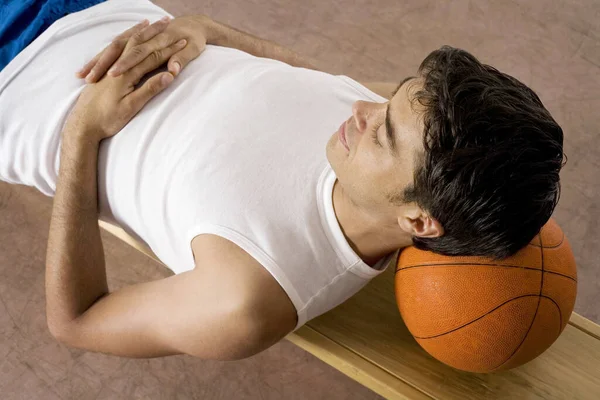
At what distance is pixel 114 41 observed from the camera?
158 centimetres

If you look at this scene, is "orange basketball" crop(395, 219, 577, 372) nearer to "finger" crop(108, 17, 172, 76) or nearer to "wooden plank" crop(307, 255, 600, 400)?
"wooden plank" crop(307, 255, 600, 400)

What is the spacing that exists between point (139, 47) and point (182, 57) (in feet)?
0.35

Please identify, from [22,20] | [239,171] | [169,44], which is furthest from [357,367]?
[22,20]

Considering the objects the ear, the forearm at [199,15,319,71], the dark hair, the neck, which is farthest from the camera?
the forearm at [199,15,319,71]

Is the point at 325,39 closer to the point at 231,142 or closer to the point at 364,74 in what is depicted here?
the point at 364,74

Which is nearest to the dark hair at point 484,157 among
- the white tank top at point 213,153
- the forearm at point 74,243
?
the white tank top at point 213,153

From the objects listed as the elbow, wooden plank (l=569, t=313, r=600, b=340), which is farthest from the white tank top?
wooden plank (l=569, t=313, r=600, b=340)

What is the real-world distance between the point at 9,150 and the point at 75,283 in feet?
1.36

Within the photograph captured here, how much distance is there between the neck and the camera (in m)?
1.32

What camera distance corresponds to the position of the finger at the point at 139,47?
1533 millimetres

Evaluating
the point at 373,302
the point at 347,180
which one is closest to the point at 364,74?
the point at 373,302

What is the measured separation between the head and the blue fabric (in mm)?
1000

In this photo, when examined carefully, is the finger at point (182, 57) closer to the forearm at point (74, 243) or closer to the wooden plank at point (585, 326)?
the forearm at point (74, 243)

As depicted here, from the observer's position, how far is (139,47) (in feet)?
5.12
